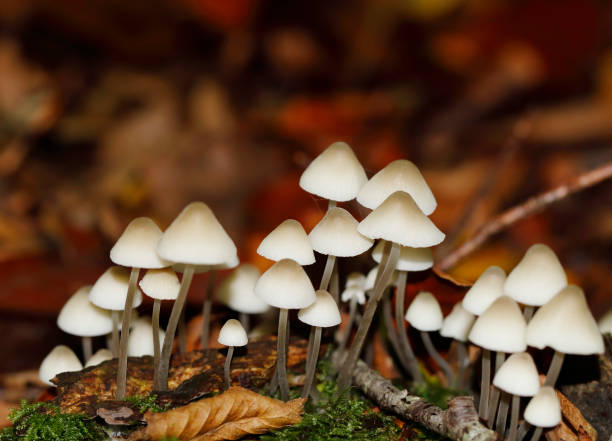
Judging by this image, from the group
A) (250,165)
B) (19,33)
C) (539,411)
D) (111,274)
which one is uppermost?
(19,33)

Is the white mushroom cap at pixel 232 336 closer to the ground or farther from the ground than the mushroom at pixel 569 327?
closer to the ground

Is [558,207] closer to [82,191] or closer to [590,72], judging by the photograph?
[590,72]

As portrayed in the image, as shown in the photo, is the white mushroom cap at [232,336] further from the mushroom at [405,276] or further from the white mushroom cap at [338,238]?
the mushroom at [405,276]

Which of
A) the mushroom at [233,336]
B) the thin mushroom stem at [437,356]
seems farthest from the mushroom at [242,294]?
the thin mushroom stem at [437,356]

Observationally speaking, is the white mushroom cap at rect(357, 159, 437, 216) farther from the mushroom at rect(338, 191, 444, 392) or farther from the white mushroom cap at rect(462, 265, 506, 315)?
the white mushroom cap at rect(462, 265, 506, 315)

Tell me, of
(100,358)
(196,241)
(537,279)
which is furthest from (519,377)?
(100,358)

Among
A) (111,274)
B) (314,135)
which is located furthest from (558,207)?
(111,274)
